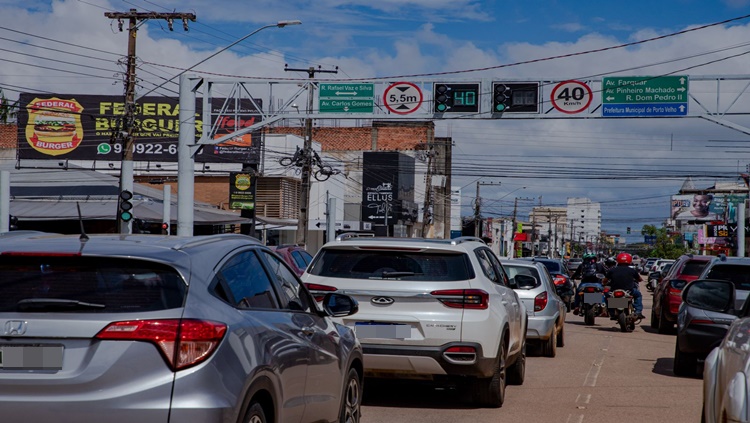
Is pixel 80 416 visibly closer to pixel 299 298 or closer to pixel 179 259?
pixel 179 259

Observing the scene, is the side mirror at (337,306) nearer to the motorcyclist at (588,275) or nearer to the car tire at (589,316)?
the car tire at (589,316)

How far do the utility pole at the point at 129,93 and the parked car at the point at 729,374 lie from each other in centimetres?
2471

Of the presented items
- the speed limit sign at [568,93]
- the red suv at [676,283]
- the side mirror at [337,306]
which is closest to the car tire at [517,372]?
the side mirror at [337,306]

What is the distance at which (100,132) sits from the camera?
6181 centimetres

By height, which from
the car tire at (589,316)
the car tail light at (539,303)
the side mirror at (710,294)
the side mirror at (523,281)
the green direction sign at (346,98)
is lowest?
the car tire at (589,316)

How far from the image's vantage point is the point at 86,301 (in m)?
4.64

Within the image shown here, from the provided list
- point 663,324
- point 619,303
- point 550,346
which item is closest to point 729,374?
point 550,346

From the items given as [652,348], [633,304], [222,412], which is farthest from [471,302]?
[633,304]

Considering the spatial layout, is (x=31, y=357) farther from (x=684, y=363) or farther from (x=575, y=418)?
(x=684, y=363)

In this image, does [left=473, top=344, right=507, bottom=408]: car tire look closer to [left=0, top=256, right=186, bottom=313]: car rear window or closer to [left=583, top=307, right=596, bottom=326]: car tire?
[left=0, top=256, right=186, bottom=313]: car rear window

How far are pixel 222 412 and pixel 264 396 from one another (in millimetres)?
639

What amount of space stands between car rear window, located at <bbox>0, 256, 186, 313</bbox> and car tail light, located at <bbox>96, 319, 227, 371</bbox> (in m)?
0.10

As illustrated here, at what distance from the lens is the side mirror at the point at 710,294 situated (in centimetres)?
691

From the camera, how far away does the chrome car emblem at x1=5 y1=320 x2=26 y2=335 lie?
4.48m
